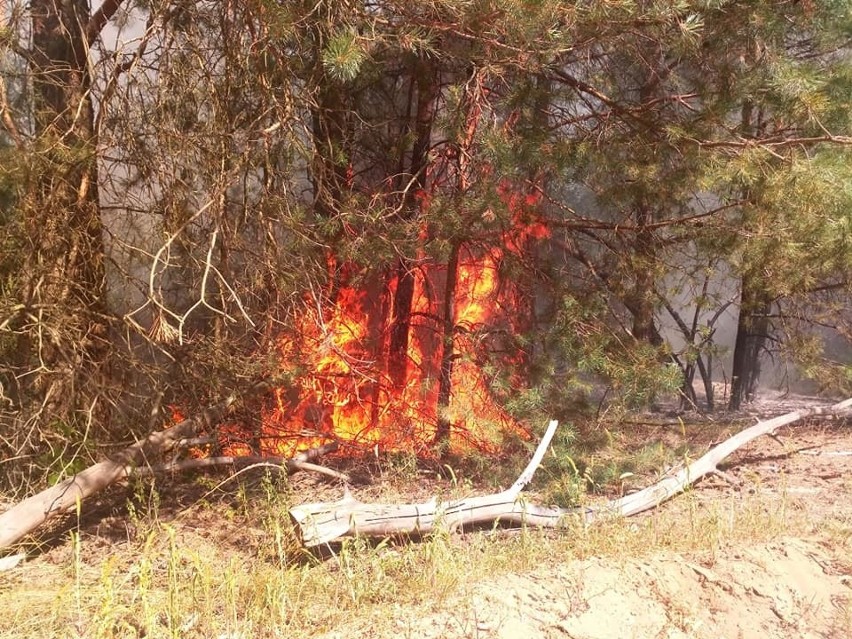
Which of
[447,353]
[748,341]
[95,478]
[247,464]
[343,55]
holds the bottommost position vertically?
[247,464]

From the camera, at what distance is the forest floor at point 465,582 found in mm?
3672

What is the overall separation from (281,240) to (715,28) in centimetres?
406

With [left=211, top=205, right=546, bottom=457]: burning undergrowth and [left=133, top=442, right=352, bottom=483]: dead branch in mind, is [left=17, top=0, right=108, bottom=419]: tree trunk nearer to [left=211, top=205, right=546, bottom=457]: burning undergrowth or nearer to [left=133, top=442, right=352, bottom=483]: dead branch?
[left=133, top=442, right=352, bottom=483]: dead branch

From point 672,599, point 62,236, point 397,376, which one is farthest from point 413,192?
point 672,599

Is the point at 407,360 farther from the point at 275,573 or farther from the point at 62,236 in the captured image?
the point at 275,573

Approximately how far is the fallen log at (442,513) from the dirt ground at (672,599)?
0.70m

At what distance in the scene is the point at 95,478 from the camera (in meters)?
5.73

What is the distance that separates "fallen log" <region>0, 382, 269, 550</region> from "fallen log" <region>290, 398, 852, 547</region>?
56.7 inches

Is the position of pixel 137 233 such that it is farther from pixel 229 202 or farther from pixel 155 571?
pixel 155 571

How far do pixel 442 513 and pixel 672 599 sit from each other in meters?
1.47

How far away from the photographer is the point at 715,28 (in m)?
6.54

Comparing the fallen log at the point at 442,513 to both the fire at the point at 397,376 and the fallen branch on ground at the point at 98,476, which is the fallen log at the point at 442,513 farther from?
the fallen branch on ground at the point at 98,476

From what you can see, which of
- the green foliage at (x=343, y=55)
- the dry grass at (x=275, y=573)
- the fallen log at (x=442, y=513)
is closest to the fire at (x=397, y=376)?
the fallen log at (x=442, y=513)

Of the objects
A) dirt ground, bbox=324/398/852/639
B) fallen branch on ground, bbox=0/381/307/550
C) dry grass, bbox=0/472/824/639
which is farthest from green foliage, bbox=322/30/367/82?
dirt ground, bbox=324/398/852/639
